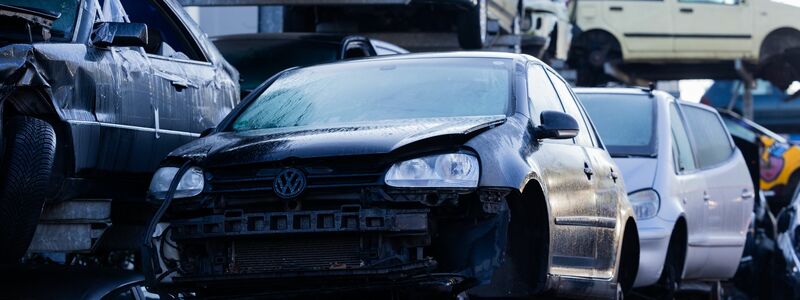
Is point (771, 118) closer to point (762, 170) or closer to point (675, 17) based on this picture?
point (675, 17)

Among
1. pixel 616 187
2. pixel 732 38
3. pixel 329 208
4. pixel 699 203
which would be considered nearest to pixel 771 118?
pixel 732 38

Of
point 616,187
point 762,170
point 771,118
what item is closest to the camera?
point 616,187

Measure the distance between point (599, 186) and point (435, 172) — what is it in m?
2.04

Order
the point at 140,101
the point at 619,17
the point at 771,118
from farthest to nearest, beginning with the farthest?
the point at 771,118, the point at 619,17, the point at 140,101

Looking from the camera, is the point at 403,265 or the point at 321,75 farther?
the point at 321,75

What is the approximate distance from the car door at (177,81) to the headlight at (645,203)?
2829 mm

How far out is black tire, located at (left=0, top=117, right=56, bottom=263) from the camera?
265 inches

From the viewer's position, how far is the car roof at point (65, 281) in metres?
6.16

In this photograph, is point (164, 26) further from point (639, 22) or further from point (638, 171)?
point (639, 22)

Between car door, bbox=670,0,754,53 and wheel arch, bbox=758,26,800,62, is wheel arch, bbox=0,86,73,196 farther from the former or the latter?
wheel arch, bbox=758,26,800,62

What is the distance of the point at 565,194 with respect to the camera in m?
7.23

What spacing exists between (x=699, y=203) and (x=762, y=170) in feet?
31.7

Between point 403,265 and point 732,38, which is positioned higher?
point 732,38

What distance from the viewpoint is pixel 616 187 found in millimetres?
8406
